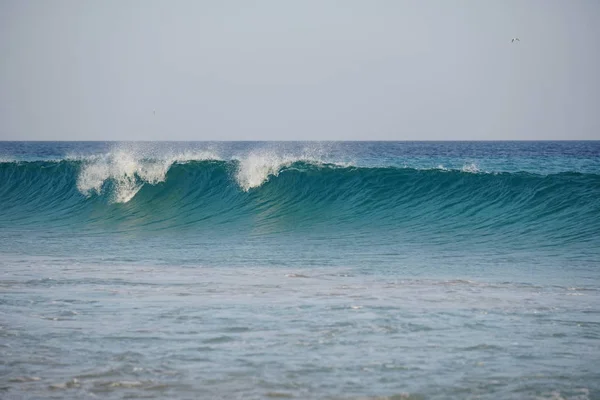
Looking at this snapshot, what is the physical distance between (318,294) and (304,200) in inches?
448

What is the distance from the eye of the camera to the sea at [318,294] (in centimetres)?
547

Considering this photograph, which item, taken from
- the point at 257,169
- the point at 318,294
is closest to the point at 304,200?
the point at 257,169

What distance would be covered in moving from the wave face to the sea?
92 mm

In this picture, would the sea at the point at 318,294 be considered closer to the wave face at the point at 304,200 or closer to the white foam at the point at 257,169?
the wave face at the point at 304,200

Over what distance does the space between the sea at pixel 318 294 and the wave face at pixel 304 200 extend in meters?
0.09

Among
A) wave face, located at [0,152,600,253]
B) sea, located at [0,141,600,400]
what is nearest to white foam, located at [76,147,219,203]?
wave face, located at [0,152,600,253]

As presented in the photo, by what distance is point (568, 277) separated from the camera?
32.0 ft

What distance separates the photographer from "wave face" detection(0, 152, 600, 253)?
15.7 m

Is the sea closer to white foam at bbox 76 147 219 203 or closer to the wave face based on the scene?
the wave face

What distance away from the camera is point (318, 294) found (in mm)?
8508

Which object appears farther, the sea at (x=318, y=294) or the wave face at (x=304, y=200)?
the wave face at (x=304, y=200)

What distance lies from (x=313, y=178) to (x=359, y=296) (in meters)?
13.2

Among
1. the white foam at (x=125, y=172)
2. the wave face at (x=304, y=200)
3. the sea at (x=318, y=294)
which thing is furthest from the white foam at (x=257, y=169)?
the white foam at (x=125, y=172)

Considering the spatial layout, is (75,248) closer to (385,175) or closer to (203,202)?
(203,202)
